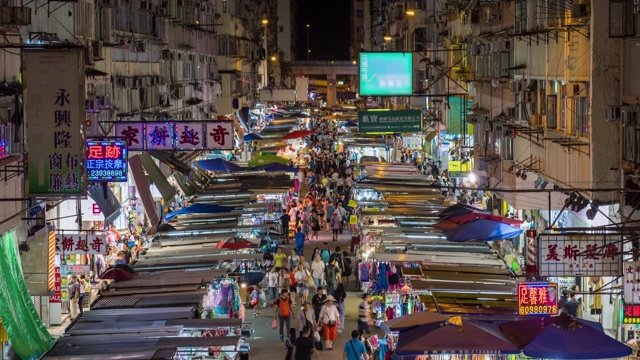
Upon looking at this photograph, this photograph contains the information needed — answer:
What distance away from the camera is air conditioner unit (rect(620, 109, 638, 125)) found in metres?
17.0

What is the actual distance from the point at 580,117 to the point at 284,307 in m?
6.66

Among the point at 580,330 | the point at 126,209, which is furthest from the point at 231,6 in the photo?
the point at 580,330

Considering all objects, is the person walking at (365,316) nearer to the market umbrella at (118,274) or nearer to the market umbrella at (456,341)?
the market umbrella at (118,274)

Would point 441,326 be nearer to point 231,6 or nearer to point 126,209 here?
point 126,209

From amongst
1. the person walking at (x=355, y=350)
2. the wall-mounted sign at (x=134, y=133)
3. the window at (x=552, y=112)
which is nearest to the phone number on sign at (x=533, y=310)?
the person walking at (x=355, y=350)

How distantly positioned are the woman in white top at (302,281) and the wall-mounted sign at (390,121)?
7579 mm

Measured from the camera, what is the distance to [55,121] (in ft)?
54.0

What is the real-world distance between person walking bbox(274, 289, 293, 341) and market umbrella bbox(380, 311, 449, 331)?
654 cm

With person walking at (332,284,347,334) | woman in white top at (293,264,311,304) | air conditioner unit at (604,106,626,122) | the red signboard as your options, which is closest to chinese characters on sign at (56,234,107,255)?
the red signboard

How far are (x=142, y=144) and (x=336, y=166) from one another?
29011 mm

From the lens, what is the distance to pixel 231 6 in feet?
217

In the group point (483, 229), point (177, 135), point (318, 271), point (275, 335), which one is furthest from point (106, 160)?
point (483, 229)

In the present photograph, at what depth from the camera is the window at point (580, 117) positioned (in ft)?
67.3

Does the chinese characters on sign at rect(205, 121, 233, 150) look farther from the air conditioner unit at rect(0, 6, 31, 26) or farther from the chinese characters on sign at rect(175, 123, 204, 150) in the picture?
the air conditioner unit at rect(0, 6, 31, 26)
